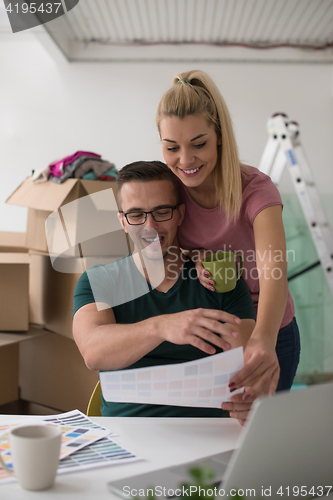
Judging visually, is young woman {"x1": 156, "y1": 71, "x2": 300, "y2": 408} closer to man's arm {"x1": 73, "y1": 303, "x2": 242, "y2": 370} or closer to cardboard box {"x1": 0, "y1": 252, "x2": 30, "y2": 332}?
man's arm {"x1": 73, "y1": 303, "x2": 242, "y2": 370}

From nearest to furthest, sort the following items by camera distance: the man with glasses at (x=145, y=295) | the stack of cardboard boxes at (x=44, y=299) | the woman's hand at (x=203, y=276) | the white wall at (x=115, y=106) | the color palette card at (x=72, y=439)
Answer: the color palette card at (x=72, y=439) < the man with glasses at (x=145, y=295) < the woman's hand at (x=203, y=276) < the stack of cardboard boxes at (x=44, y=299) < the white wall at (x=115, y=106)

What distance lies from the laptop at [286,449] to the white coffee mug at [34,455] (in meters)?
0.10

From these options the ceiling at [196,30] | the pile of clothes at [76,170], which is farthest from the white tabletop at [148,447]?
the ceiling at [196,30]

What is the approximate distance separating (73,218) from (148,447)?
0.87 m

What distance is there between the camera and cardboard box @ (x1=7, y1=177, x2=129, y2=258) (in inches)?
52.6

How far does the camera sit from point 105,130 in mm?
3236

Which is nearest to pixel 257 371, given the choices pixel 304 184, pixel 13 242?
pixel 13 242

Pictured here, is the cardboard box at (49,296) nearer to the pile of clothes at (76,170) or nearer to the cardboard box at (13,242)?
the cardboard box at (13,242)

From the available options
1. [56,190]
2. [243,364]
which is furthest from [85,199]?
[243,364]

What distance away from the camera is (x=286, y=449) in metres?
0.48

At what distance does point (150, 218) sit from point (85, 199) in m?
0.76

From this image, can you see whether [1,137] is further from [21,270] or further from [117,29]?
[21,270]

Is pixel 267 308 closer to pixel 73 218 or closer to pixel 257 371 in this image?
pixel 257 371

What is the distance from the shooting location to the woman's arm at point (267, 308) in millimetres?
822
